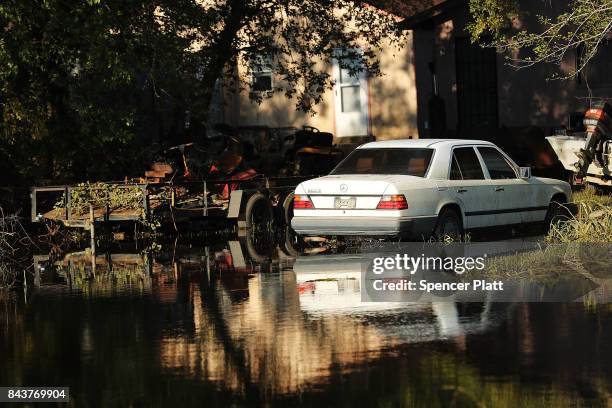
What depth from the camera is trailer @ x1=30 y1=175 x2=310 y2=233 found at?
72.6 ft

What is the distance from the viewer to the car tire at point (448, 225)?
1689 cm

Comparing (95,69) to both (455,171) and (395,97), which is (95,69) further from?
(395,97)

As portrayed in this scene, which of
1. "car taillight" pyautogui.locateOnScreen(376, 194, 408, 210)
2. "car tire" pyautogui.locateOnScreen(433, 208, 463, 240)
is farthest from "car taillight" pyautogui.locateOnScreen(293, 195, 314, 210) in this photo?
"car tire" pyautogui.locateOnScreen(433, 208, 463, 240)

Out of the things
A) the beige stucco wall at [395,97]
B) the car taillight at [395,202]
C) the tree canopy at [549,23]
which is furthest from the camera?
the beige stucco wall at [395,97]

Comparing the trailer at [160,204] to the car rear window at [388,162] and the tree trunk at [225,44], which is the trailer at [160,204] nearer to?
the tree trunk at [225,44]

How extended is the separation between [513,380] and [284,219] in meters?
14.1

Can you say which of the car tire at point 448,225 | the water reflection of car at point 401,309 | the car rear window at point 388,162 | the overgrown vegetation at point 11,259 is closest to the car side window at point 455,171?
the car rear window at point 388,162

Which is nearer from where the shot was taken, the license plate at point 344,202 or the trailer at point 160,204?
the license plate at point 344,202

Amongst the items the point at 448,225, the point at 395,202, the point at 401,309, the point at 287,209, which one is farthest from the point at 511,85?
the point at 401,309

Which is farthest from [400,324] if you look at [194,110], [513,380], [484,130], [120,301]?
[484,130]

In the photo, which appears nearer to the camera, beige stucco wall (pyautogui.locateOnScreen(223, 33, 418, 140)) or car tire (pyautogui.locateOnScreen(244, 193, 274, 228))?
car tire (pyautogui.locateOnScreen(244, 193, 274, 228))

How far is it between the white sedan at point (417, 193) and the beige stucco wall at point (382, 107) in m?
14.7

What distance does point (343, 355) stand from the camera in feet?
32.6

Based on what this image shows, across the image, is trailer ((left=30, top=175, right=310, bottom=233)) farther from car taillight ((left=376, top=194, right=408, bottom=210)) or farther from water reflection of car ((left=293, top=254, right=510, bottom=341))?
water reflection of car ((left=293, top=254, right=510, bottom=341))
